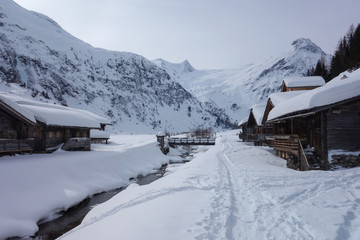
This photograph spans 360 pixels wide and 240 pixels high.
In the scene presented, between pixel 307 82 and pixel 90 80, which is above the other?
pixel 90 80

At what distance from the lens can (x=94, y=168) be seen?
768 inches

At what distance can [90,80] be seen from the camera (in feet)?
385

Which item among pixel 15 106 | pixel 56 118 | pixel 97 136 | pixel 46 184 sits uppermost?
pixel 15 106

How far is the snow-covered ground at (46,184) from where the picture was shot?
10469 mm

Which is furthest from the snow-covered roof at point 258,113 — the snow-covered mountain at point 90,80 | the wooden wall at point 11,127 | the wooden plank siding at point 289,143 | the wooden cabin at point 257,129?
the snow-covered mountain at point 90,80

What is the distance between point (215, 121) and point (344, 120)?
499 feet

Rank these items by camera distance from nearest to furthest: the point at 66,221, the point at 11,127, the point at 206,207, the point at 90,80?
A: 1. the point at 206,207
2. the point at 66,221
3. the point at 11,127
4. the point at 90,80

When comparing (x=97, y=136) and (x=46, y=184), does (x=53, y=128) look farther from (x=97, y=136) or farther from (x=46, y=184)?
(x=97, y=136)

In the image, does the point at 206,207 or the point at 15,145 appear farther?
the point at 15,145

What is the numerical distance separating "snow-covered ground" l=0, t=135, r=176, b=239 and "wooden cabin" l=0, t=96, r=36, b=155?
112 cm

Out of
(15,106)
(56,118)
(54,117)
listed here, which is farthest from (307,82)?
(15,106)

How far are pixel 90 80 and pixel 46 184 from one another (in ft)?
371

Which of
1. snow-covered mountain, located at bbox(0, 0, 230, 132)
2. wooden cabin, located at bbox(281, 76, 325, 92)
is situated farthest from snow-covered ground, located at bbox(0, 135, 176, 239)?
snow-covered mountain, located at bbox(0, 0, 230, 132)

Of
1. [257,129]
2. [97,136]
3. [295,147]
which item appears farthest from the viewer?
[257,129]
